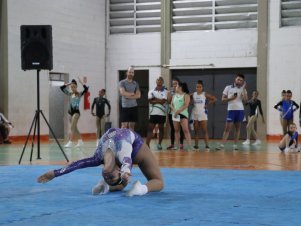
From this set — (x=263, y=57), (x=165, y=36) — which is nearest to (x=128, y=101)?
(x=263, y=57)

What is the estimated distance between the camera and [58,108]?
21.0 meters

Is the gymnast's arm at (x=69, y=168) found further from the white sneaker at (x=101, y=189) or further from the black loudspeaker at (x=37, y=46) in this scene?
the black loudspeaker at (x=37, y=46)

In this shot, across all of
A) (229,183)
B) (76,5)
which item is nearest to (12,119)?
(76,5)

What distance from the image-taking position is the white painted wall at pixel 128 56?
73.1ft

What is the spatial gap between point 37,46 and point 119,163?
5518 mm

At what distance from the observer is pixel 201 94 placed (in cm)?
1450

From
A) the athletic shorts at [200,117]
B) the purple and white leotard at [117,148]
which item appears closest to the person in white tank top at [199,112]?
the athletic shorts at [200,117]

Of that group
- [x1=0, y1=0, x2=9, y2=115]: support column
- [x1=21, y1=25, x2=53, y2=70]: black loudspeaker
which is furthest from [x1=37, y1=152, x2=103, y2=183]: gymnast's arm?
[x1=0, y1=0, x2=9, y2=115]: support column

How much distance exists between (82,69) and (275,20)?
7149 mm

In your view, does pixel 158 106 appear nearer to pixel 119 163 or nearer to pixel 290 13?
pixel 119 163

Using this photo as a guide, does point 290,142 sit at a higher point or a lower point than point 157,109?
lower

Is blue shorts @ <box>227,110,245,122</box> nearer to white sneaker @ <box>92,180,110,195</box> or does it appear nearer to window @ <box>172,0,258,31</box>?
window @ <box>172,0,258,31</box>

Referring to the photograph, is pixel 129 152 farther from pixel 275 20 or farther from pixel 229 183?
pixel 275 20

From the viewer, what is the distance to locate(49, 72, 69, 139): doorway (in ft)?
67.9
